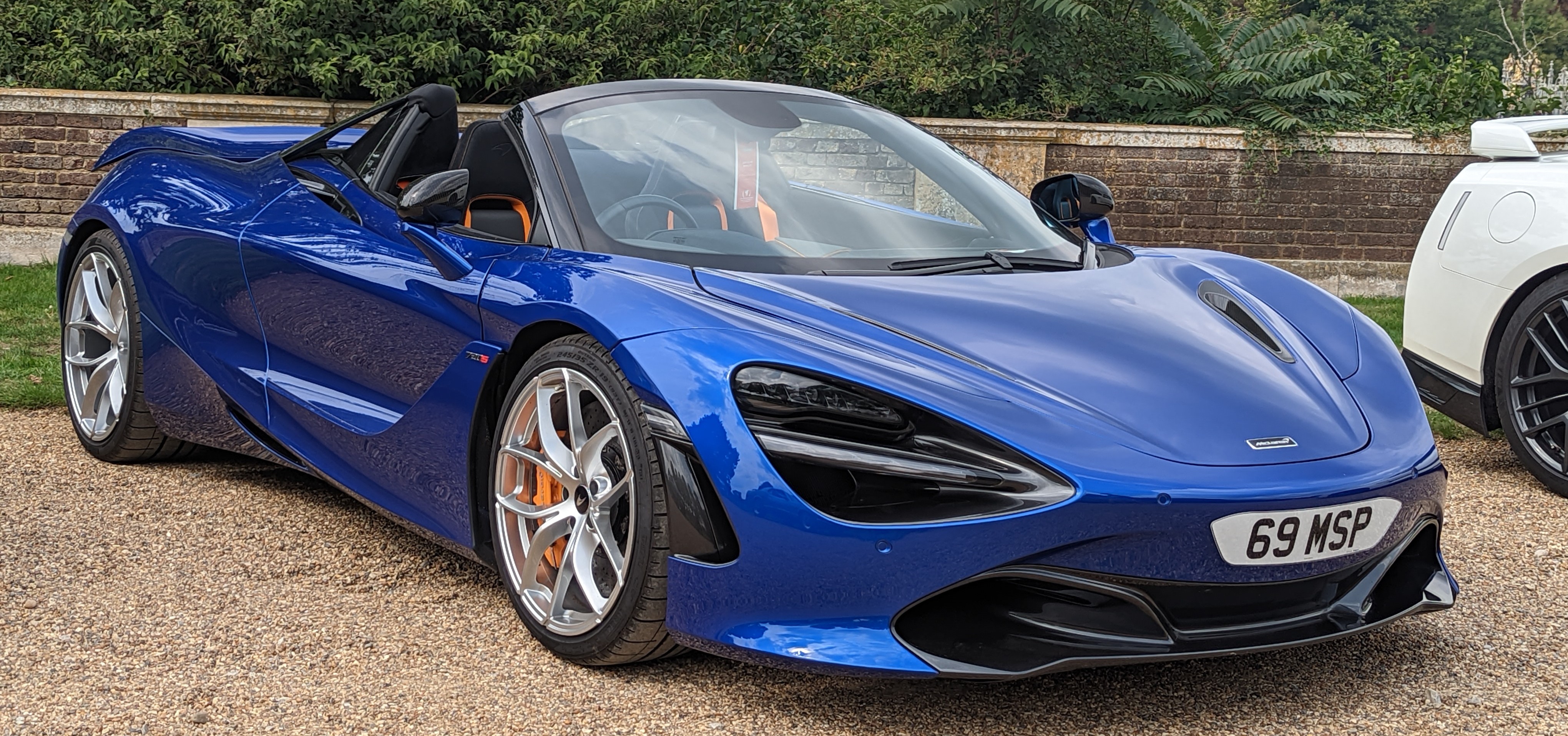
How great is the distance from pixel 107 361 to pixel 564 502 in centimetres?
265

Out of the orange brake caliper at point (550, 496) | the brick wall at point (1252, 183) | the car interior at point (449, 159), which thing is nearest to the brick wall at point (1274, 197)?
the brick wall at point (1252, 183)

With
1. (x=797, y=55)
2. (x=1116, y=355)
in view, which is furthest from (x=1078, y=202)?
(x=797, y=55)

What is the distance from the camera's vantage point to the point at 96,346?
5.17 metres

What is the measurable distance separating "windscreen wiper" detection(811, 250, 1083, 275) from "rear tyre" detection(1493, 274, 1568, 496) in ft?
7.71

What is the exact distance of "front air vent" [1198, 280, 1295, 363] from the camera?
3344mm

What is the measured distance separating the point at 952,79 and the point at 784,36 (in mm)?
1474

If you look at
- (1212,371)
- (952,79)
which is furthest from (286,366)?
(952,79)

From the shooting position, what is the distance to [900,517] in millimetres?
2629

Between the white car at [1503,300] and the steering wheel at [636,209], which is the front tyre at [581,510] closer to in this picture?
the steering wheel at [636,209]

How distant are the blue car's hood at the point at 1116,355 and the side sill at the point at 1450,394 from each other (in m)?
2.35

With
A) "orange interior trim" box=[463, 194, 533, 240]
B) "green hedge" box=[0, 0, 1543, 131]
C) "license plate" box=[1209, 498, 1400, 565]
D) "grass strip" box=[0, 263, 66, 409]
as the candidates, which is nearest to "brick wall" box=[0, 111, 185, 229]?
"grass strip" box=[0, 263, 66, 409]

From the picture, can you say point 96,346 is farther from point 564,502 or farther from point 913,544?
point 913,544

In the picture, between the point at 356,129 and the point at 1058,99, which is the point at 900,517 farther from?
the point at 1058,99

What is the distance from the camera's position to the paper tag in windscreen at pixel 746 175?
3.69 m
